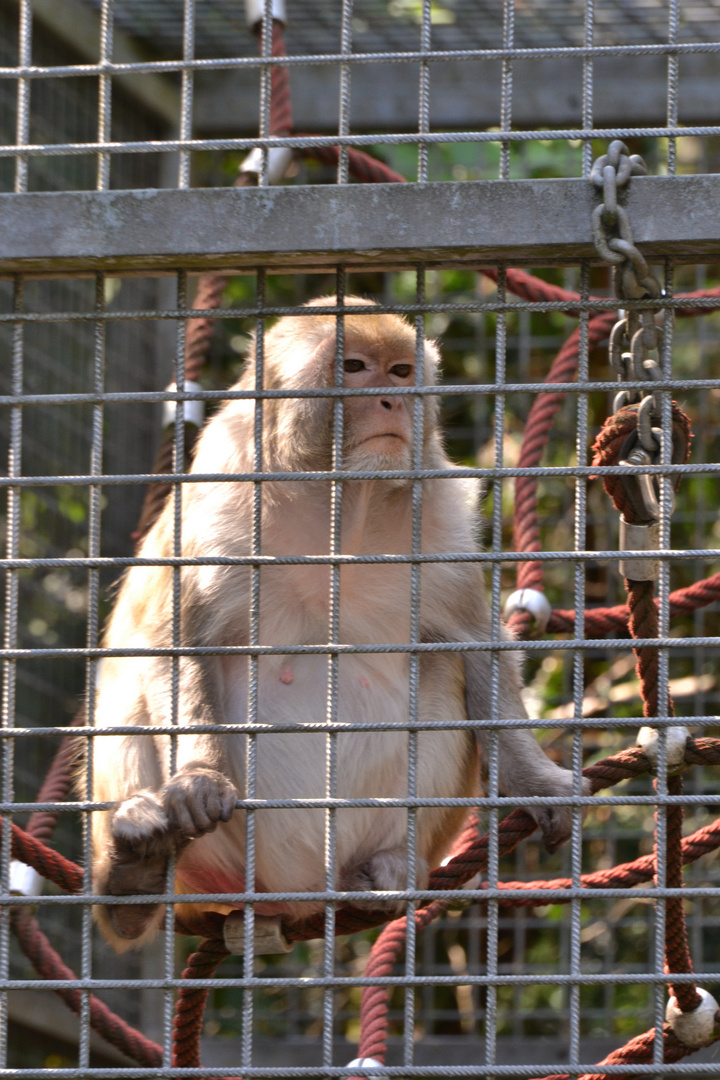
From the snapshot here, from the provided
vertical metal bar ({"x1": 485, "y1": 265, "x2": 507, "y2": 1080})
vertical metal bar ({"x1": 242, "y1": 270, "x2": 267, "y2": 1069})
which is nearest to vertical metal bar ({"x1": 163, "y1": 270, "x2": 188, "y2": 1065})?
vertical metal bar ({"x1": 242, "y1": 270, "x2": 267, "y2": 1069})

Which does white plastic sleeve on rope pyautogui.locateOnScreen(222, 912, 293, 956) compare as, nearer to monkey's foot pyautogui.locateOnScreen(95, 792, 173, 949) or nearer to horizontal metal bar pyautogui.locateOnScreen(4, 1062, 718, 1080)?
monkey's foot pyautogui.locateOnScreen(95, 792, 173, 949)

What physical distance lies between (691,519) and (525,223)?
10.4 ft

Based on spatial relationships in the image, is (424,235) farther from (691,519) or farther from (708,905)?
(708,905)

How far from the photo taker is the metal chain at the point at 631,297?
1.85 m

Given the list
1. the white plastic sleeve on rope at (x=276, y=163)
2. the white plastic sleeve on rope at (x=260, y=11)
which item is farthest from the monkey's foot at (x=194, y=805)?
the white plastic sleeve on rope at (x=260, y=11)

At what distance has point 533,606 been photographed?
314cm

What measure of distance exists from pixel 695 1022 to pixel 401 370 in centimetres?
148

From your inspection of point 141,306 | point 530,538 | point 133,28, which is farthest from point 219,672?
point 133,28

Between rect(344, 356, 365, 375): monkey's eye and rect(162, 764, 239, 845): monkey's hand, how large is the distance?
101cm

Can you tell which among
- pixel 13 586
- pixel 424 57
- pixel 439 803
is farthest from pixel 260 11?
pixel 439 803

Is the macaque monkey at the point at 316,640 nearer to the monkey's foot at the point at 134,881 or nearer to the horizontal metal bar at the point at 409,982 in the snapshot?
the monkey's foot at the point at 134,881

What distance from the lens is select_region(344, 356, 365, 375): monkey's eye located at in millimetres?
2770

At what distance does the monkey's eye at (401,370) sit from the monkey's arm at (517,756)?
666 millimetres

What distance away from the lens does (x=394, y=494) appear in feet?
9.20
